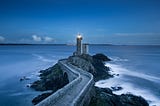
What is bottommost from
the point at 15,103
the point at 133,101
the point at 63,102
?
the point at 15,103

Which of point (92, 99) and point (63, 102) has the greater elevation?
point (63, 102)

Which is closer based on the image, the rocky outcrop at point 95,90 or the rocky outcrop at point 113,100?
the rocky outcrop at point 113,100

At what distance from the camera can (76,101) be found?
11461 mm

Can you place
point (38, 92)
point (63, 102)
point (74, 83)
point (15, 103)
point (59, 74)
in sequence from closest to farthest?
point (63, 102) → point (74, 83) → point (15, 103) → point (38, 92) → point (59, 74)

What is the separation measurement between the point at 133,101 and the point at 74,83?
6355 mm

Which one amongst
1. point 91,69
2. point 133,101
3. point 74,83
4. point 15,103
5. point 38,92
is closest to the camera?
point 74,83

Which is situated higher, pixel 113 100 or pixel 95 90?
pixel 95 90

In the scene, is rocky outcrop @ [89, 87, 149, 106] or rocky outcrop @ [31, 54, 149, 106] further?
rocky outcrop @ [31, 54, 149, 106]

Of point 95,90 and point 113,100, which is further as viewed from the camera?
point 95,90

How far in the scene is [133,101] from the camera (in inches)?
708

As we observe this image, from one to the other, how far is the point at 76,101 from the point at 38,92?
12969 mm

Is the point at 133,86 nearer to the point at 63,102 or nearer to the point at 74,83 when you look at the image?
the point at 74,83

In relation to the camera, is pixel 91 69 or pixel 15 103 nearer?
pixel 15 103

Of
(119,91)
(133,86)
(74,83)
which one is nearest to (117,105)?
(74,83)
